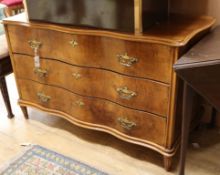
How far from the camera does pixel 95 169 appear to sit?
1765mm

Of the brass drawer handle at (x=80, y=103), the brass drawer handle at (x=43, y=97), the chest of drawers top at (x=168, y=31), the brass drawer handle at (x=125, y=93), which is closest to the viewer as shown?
the chest of drawers top at (x=168, y=31)

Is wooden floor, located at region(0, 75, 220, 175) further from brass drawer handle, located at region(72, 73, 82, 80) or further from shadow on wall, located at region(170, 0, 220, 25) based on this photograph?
shadow on wall, located at region(170, 0, 220, 25)

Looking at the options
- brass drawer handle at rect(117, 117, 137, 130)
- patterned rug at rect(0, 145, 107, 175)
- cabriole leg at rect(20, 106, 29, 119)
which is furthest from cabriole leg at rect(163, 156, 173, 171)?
cabriole leg at rect(20, 106, 29, 119)

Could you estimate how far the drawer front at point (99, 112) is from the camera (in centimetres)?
164

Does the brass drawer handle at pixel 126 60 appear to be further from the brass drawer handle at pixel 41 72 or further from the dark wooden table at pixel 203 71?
the brass drawer handle at pixel 41 72

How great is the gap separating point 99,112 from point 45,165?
48 centimetres

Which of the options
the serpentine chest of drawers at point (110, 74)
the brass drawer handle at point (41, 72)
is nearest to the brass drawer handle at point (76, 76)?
the serpentine chest of drawers at point (110, 74)

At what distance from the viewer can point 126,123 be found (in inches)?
67.3

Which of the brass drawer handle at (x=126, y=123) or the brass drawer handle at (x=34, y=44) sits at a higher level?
the brass drawer handle at (x=34, y=44)

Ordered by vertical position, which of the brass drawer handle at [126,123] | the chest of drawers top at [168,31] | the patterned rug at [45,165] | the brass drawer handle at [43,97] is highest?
the chest of drawers top at [168,31]

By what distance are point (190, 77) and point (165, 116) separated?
38cm

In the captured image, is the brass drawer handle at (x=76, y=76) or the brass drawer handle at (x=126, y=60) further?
the brass drawer handle at (x=76, y=76)

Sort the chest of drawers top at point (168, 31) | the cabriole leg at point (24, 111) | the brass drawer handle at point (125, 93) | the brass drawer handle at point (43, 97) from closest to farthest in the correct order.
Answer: the chest of drawers top at point (168, 31) → the brass drawer handle at point (125, 93) → the brass drawer handle at point (43, 97) → the cabriole leg at point (24, 111)

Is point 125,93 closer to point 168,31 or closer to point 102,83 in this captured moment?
point 102,83
